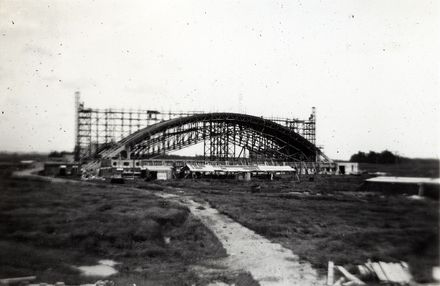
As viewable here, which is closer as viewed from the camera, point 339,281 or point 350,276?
point 339,281

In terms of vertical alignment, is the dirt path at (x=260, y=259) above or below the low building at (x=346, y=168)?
below

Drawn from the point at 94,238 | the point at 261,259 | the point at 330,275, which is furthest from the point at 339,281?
the point at 94,238

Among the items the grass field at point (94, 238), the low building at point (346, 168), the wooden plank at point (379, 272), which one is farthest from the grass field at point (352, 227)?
the low building at point (346, 168)

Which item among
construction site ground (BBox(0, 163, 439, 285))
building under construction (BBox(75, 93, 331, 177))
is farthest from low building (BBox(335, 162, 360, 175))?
construction site ground (BBox(0, 163, 439, 285))

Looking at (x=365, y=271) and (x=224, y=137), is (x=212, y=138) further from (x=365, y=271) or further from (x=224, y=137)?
(x=365, y=271)

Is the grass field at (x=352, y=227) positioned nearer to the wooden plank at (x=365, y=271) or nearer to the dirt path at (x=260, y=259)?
the dirt path at (x=260, y=259)

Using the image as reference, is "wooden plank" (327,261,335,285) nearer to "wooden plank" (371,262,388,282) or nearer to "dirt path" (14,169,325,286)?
"dirt path" (14,169,325,286)
